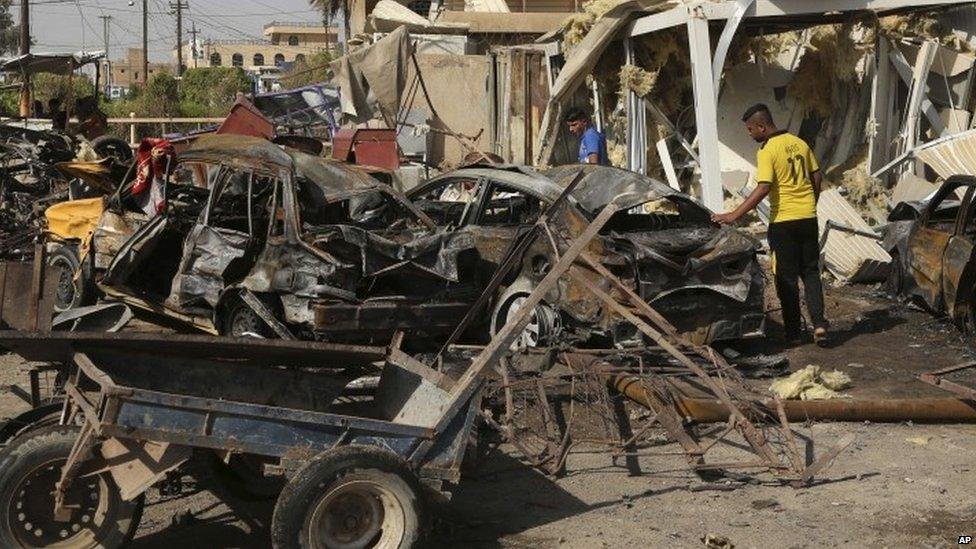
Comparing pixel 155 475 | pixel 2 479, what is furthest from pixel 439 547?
pixel 2 479

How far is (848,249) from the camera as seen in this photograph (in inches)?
522

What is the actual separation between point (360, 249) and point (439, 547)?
12.4ft

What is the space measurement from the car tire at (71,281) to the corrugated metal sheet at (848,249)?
774cm

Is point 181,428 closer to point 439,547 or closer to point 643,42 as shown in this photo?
point 439,547

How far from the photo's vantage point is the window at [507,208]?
9.89 metres

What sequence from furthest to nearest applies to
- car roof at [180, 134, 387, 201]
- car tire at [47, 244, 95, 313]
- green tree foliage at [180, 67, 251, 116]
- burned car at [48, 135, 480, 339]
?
green tree foliage at [180, 67, 251, 116]
car tire at [47, 244, 95, 313]
car roof at [180, 134, 387, 201]
burned car at [48, 135, 480, 339]

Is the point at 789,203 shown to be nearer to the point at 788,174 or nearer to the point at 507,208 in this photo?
the point at 788,174

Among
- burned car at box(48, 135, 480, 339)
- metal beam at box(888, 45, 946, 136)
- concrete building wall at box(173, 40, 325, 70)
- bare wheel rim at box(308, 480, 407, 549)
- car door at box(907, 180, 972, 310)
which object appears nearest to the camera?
bare wheel rim at box(308, 480, 407, 549)

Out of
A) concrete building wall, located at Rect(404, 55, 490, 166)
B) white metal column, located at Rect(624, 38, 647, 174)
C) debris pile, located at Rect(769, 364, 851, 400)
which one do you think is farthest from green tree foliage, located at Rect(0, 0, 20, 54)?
debris pile, located at Rect(769, 364, 851, 400)

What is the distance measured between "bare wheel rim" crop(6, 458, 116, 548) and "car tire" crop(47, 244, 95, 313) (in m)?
6.14

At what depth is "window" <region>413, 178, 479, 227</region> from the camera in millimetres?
10086

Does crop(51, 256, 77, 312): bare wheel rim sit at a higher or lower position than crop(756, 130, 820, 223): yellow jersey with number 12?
lower

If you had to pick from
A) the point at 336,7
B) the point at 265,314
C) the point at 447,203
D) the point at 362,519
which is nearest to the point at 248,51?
the point at 336,7

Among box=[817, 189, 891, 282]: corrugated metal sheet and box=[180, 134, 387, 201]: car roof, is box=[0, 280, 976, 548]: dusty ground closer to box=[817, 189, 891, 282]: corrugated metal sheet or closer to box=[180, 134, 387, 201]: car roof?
box=[180, 134, 387, 201]: car roof
